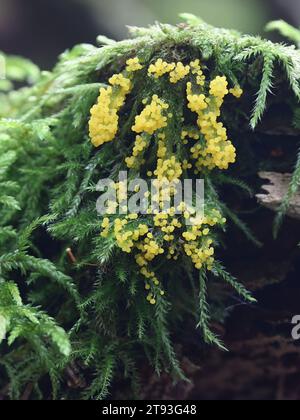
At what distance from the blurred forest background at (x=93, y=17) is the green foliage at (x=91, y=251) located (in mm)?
4466

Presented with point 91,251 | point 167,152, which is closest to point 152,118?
point 167,152

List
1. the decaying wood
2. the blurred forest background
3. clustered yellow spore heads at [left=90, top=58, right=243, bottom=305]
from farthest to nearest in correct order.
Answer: the blurred forest background
the decaying wood
clustered yellow spore heads at [left=90, top=58, right=243, bottom=305]

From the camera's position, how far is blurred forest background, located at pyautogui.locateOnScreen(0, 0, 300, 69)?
19.5 ft

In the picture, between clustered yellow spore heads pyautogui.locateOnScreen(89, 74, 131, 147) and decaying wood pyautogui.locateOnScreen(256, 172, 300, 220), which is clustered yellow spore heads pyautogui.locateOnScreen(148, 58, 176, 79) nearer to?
clustered yellow spore heads pyautogui.locateOnScreen(89, 74, 131, 147)

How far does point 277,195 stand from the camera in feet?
5.32

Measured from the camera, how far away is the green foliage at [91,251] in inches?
60.6

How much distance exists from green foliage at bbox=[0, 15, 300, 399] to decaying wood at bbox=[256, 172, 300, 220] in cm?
7

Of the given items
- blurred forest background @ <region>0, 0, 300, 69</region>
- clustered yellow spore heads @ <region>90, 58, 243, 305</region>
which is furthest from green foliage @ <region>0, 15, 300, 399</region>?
blurred forest background @ <region>0, 0, 300, 69</region>

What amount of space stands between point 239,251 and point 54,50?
536cm

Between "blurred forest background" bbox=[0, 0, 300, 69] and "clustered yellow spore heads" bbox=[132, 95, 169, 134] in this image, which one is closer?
"clustered yellow spore heads" bbox=[132, 95, 169, 134]

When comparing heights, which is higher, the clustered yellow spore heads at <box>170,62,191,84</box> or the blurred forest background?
the blurred forest background

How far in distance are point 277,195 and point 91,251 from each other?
25.3 inches

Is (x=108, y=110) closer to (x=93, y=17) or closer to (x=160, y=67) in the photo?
(x=160, y=67)
